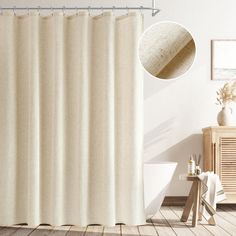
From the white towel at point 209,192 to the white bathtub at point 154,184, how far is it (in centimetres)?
39

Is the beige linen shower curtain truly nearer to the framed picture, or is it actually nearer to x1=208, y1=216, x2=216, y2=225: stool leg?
x1=208, y1=216, x2=216, y2=225: stool leg

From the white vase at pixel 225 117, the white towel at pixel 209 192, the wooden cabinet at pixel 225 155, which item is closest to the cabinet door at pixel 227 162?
the wooden cabinet at pixel 225 155

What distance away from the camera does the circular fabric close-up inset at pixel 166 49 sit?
16.7ft

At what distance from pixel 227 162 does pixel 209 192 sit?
0.75 m

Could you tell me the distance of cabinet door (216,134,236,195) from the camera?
5094 mm

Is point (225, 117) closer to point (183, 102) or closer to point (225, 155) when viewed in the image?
point (225, 155)

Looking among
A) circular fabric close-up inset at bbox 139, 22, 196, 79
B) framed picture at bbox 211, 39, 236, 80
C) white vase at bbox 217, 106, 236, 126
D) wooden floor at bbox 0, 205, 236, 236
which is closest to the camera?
wooden floor at bbox 0, 205, 236, 236

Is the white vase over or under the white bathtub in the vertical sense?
over

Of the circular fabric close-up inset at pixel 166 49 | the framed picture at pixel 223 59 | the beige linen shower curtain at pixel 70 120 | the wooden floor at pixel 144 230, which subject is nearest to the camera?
the wooden floor at pixel 144 230

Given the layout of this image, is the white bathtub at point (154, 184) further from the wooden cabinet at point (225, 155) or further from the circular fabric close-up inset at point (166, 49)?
the circular fabric close-up inset at point (166, 49)

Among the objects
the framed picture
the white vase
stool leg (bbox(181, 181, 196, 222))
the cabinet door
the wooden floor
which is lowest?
the wooden floor

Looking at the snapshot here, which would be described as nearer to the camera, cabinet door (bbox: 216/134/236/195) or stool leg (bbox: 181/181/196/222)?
stool leg (bbox: 181/181/196/222)

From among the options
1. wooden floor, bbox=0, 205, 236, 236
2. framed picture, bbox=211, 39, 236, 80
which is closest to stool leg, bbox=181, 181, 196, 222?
wooden floor, bbox=0, 205, 236, 236

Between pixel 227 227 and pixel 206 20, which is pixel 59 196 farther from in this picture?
pixel 206 20
